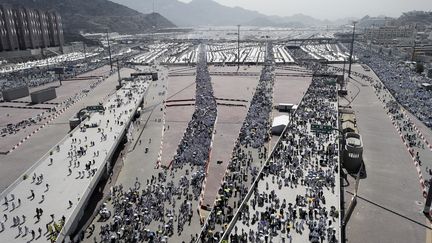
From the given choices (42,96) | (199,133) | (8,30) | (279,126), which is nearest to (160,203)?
(199,133)

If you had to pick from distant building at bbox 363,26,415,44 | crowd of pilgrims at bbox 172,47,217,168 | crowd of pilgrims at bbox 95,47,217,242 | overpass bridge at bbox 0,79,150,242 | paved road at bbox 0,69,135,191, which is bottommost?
paved road at bbox 0,69,135,191

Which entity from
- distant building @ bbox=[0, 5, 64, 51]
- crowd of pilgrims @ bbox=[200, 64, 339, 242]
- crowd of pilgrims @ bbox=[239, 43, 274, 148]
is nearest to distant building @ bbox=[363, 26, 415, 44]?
crowd of pilgrims @ bbox=[239, 43, 274, 148]

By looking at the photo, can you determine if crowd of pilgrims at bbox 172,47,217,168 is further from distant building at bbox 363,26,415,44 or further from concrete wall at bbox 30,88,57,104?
distant building at bbox 363,26,415,44

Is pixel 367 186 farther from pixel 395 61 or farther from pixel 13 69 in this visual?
pixel 13 69

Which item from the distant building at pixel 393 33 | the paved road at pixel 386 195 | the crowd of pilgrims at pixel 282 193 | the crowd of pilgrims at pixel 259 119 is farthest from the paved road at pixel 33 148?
the distant building at pixel 393 33

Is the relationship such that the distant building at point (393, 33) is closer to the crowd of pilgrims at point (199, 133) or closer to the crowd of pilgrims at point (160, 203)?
the crowd of pilgrims at point (199, 133)

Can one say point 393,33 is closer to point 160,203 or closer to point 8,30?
point 8,30

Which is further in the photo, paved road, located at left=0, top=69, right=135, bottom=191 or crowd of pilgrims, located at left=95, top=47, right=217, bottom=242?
paved road, located at left=0, top=69, right=135, bottom=191
